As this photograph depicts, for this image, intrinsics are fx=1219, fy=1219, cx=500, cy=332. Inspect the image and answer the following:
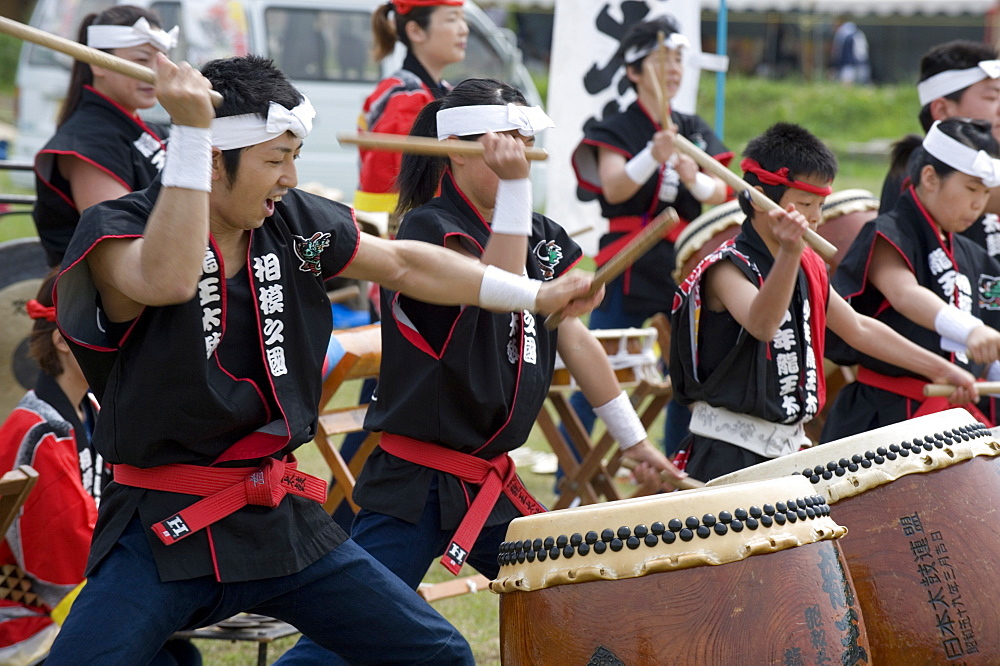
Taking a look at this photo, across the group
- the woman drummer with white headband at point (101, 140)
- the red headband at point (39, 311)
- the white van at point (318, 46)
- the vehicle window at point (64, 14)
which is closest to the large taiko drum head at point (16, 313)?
the woman drummer with white headband at point (101, 140)

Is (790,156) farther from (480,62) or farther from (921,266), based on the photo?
(480,62)

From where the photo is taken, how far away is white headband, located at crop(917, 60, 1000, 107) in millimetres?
4168

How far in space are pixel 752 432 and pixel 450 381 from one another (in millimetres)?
969

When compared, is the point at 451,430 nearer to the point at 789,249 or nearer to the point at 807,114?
the point at 789,249

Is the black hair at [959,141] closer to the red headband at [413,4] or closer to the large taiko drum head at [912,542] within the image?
the large taiko drum head at [912,542]

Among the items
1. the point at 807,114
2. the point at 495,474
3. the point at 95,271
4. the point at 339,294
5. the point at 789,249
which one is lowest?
the point at 807,114

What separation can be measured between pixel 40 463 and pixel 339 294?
7.28 feet

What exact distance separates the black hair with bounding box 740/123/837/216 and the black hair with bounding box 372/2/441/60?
1.53 meters

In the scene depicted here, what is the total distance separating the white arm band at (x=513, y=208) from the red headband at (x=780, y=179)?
0.98m

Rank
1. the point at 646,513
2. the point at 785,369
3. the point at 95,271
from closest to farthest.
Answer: the point at 95,271
the point at 646,513
the point at 785,369

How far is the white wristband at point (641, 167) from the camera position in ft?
14.9

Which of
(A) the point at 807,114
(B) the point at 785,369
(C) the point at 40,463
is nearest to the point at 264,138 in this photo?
(C) the point at 40,463

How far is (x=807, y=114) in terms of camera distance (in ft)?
51.6

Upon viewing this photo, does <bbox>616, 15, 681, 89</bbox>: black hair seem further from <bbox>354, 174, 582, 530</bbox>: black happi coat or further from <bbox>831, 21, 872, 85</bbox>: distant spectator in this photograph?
<bbox>831, 21, 872, 85</bbox>: distant spectator
